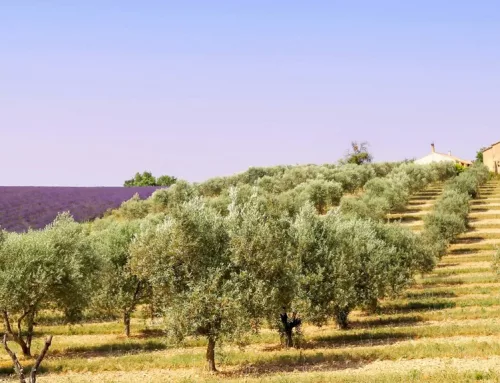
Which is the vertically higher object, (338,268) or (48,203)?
(48,203)

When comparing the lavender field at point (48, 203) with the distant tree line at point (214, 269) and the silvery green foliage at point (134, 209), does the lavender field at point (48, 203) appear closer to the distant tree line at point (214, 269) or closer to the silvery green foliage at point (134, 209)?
the silvery green foliage at point (134, 209)

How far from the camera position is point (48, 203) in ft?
315

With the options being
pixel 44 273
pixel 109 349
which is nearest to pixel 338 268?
pixel 109 349

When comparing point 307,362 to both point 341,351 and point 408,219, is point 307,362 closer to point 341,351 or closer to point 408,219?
point 341,351

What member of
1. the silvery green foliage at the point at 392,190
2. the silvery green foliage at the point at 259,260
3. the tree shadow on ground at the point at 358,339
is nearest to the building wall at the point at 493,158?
the silvery green foliage at the point at 392,190

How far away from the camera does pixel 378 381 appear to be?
80.9 feet

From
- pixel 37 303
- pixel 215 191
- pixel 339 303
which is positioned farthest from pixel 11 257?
pixel 215 191

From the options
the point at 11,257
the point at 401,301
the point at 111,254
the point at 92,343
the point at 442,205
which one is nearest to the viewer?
the point at 11,257

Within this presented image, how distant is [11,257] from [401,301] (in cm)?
3372

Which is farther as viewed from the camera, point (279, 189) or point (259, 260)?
point (279, 189)

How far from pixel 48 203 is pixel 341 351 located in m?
75.6

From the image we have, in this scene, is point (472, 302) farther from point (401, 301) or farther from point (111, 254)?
point (111, 254)

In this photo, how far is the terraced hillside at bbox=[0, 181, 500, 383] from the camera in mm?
27719

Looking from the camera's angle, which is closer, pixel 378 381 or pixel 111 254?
pixel 378 381
